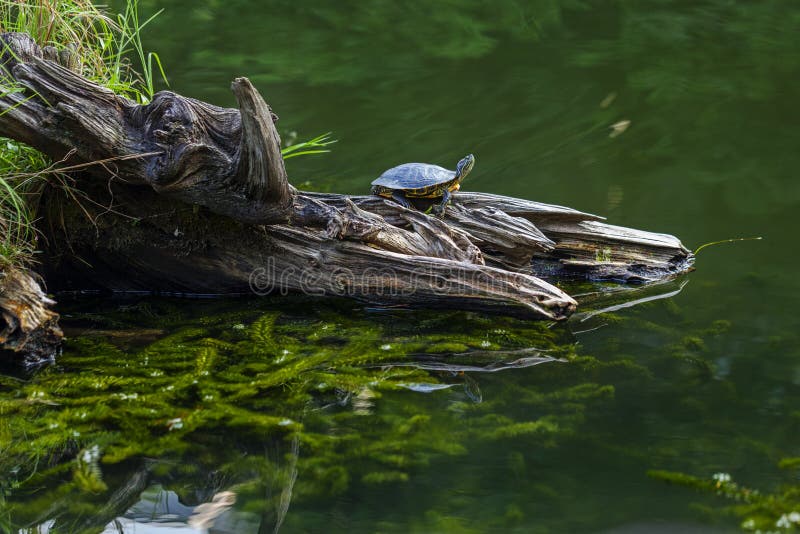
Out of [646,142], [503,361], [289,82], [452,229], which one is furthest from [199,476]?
[289,82]

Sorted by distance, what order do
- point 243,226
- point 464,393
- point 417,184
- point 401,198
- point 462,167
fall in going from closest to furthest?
point 464,393 → point 243,226 → point 417,184 → point 401,198 → point 462,167

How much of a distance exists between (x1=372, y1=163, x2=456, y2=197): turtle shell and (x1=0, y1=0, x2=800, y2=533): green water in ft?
2.91

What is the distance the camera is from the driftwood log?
14.1 feet

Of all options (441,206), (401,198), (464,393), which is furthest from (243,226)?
(464,393)

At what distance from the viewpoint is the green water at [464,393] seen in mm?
3113

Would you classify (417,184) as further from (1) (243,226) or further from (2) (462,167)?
(1) (243,226)

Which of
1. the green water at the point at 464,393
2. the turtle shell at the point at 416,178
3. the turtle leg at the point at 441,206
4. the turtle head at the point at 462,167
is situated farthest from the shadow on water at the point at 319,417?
the turtle head at the point at 462,167

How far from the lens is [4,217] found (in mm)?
4648

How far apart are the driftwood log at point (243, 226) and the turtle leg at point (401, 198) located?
233 millimetres

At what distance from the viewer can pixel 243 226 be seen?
4984 millimetres

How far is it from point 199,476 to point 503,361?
1741 mm

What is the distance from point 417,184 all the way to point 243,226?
1180 millimetres

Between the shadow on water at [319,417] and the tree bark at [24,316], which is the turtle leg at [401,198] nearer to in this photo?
the shadow on water at [319,417]

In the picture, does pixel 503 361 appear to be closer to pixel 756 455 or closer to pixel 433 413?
pixel 433 413
